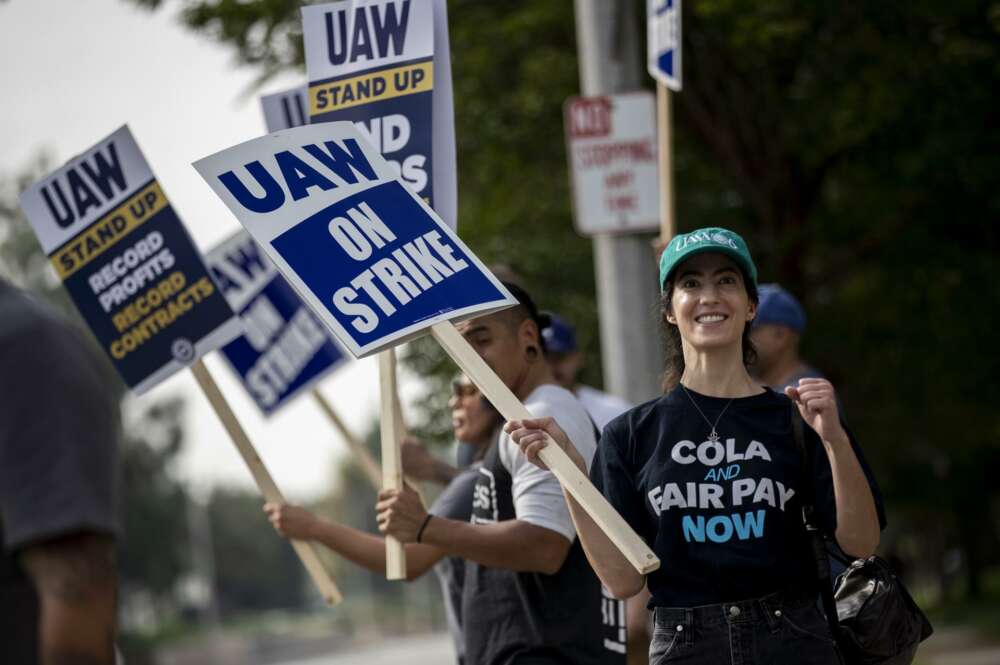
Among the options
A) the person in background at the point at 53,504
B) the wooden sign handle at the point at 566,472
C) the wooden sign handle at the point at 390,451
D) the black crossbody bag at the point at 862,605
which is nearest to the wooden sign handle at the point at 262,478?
the wooden sign handle at the point at 390,451

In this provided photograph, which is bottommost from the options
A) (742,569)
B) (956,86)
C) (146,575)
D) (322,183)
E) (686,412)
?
(146,575)

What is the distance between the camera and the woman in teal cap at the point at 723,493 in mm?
3744

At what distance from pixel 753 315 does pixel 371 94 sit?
1.82m

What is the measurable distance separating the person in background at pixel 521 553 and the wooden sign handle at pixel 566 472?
468 millimetres

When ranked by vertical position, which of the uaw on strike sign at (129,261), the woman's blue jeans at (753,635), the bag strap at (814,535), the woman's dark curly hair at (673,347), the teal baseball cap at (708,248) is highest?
the uaw on strike sign at (129,261)

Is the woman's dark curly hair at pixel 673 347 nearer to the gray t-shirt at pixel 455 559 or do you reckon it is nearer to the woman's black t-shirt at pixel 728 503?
the woman's black t-shirt at pixel 728 503

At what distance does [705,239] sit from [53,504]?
74.5 inches

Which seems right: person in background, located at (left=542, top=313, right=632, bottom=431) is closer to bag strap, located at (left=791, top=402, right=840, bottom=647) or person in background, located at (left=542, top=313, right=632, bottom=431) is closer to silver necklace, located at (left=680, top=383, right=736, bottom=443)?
silver necklace, located at (left=680, top=383, right=736, bottom=443)

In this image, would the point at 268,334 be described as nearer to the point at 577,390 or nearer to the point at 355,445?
the point at 355,445

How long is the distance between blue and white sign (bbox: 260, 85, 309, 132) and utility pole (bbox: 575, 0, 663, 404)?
248cm

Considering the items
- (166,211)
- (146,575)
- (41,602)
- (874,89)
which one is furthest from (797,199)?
(146,575)

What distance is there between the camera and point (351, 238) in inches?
177

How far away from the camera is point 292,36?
14773mm

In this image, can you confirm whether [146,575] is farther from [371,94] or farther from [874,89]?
[371,94]
